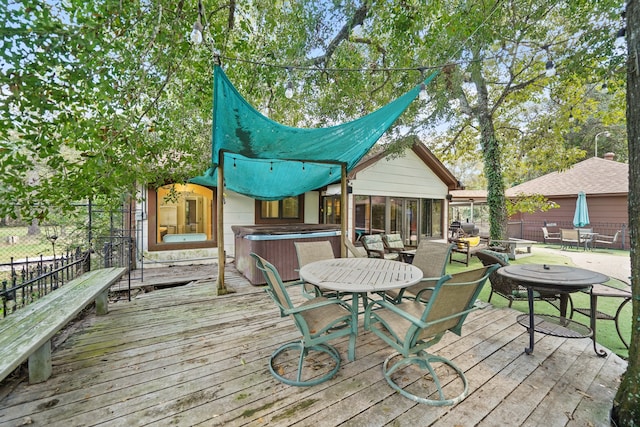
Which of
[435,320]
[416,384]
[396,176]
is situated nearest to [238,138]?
[435,320]

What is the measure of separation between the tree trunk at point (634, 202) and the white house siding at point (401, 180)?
6.18 meters

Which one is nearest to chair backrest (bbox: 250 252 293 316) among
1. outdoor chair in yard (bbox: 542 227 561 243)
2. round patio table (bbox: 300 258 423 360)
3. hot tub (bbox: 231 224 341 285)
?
round patio table (bbox: 300 258 423 360)

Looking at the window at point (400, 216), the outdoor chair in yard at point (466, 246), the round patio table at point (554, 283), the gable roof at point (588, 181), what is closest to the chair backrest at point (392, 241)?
the window at point (400, 216)

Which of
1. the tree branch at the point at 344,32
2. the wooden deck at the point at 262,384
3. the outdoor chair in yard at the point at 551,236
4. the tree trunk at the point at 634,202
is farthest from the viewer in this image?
the outdoor chair in yard at the point at 551,236

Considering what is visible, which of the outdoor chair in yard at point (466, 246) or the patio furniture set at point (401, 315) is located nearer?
the patio furniture set at point (401, 315)

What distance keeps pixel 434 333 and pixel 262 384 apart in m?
1.38

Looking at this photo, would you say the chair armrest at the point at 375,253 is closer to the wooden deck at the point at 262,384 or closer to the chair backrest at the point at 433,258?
the chair backrest at the point at 433,258

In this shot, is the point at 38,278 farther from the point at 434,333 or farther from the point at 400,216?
the point at 400,216

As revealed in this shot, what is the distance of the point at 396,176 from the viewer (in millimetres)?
8594

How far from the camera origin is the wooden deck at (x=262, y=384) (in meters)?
1.71

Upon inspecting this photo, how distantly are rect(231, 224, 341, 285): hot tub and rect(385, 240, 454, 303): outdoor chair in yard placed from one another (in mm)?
2052

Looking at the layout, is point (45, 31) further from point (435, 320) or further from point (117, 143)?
point (435, 320)

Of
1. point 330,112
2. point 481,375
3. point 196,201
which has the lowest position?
point 481,375

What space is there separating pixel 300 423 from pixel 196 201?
9.83 metres
